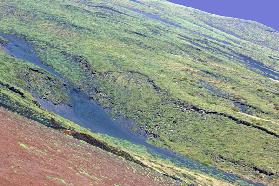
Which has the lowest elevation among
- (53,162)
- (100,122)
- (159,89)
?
(100,122)

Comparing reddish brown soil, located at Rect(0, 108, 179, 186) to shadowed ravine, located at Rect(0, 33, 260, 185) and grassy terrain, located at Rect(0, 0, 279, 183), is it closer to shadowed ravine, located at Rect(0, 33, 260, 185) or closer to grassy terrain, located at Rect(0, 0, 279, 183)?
grassy terrain, located at Rect(0, 0, 279, 183)

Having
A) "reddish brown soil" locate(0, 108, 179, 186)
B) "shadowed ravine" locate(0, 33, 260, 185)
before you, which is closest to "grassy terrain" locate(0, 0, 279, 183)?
"shadowed ravine" locate(0, 33, 260, 185)

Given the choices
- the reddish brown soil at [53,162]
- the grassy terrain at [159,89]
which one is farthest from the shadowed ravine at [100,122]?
the reddish brown soil at [53,162]

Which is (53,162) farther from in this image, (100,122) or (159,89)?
(159,89)

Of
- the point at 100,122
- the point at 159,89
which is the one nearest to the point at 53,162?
the point at 100,122

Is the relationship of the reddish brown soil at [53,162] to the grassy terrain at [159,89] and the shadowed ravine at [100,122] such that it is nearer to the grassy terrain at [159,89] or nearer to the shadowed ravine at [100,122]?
the grassy terrain at [159,89]

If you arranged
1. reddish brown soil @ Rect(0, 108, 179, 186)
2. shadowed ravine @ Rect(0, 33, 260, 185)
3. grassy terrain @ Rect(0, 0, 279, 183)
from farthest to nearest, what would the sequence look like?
grassy terrain @ Rect(0, 0, 279, 183), shadowed ravine @ Rect(0, 33, 260, 185), reddish brown soil @ Rect(0, 108, 179, 186)

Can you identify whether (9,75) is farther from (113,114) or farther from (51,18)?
(51,18)

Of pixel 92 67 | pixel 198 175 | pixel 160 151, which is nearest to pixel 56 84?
pixel 92 67
